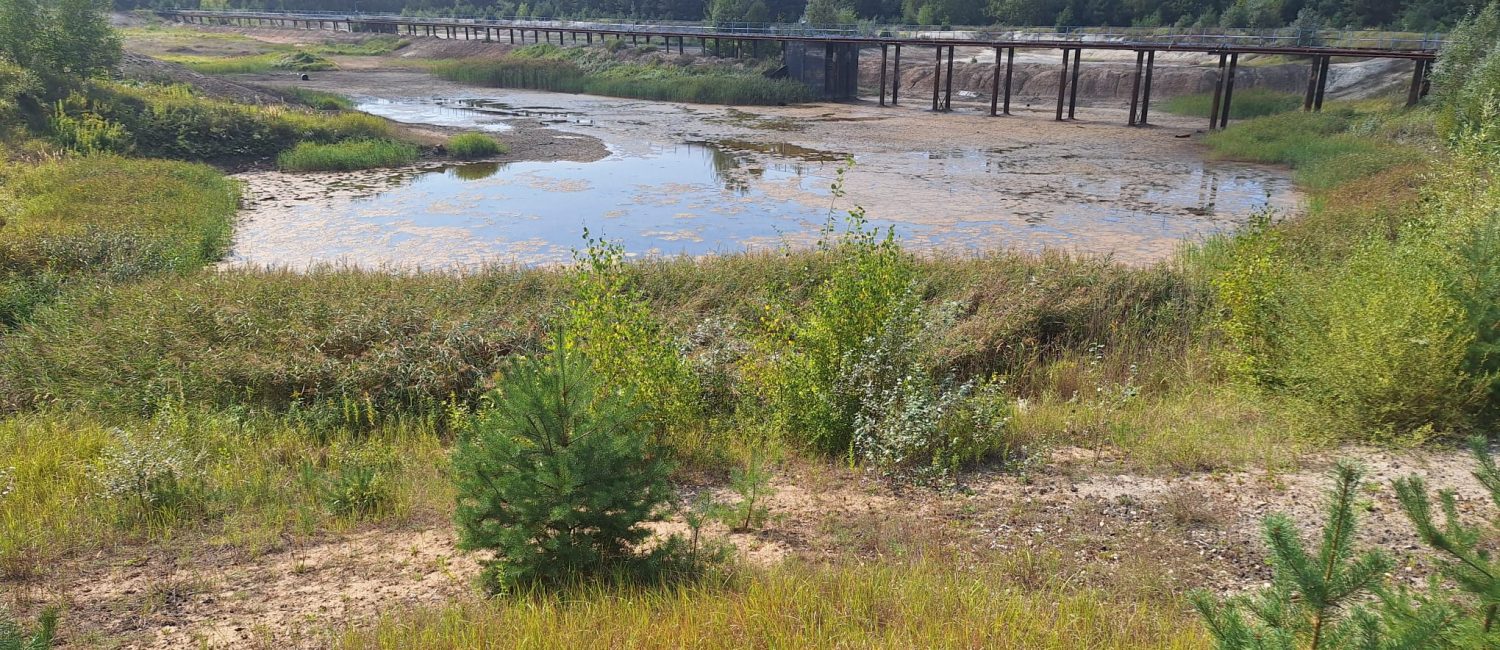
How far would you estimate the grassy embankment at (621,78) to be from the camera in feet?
118

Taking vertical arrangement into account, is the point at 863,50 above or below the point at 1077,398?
above

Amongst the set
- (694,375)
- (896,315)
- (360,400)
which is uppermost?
(896,315)

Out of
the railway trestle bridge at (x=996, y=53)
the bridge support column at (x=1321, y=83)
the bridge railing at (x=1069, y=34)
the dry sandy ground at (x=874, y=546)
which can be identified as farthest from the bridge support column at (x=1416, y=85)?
the dry sandy ground at (x=874, y=546)

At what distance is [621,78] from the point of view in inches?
1601

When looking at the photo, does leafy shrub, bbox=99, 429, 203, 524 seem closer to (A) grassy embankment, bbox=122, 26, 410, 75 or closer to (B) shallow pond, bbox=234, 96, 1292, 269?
(B) shallow pond, bbox=234, 96, 1292, 269

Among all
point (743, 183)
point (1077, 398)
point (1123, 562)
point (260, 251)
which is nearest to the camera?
point (1123, 562)

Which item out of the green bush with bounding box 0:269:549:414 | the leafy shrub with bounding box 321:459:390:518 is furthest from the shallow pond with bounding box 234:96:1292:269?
the leafy shrub with bounding box 321:459:390:518

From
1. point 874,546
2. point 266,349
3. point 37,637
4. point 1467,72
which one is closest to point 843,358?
point 874,546

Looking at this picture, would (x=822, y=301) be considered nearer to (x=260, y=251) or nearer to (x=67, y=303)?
(x=67, y=303)

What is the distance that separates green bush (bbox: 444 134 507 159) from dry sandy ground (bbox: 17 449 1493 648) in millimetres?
18231

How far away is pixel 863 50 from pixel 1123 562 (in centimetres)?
5221

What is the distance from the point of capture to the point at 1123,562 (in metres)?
4.14

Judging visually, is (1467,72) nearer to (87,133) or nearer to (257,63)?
(87,133)

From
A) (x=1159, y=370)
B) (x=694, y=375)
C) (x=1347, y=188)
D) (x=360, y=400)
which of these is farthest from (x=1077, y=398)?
(x=1347, y=188)
